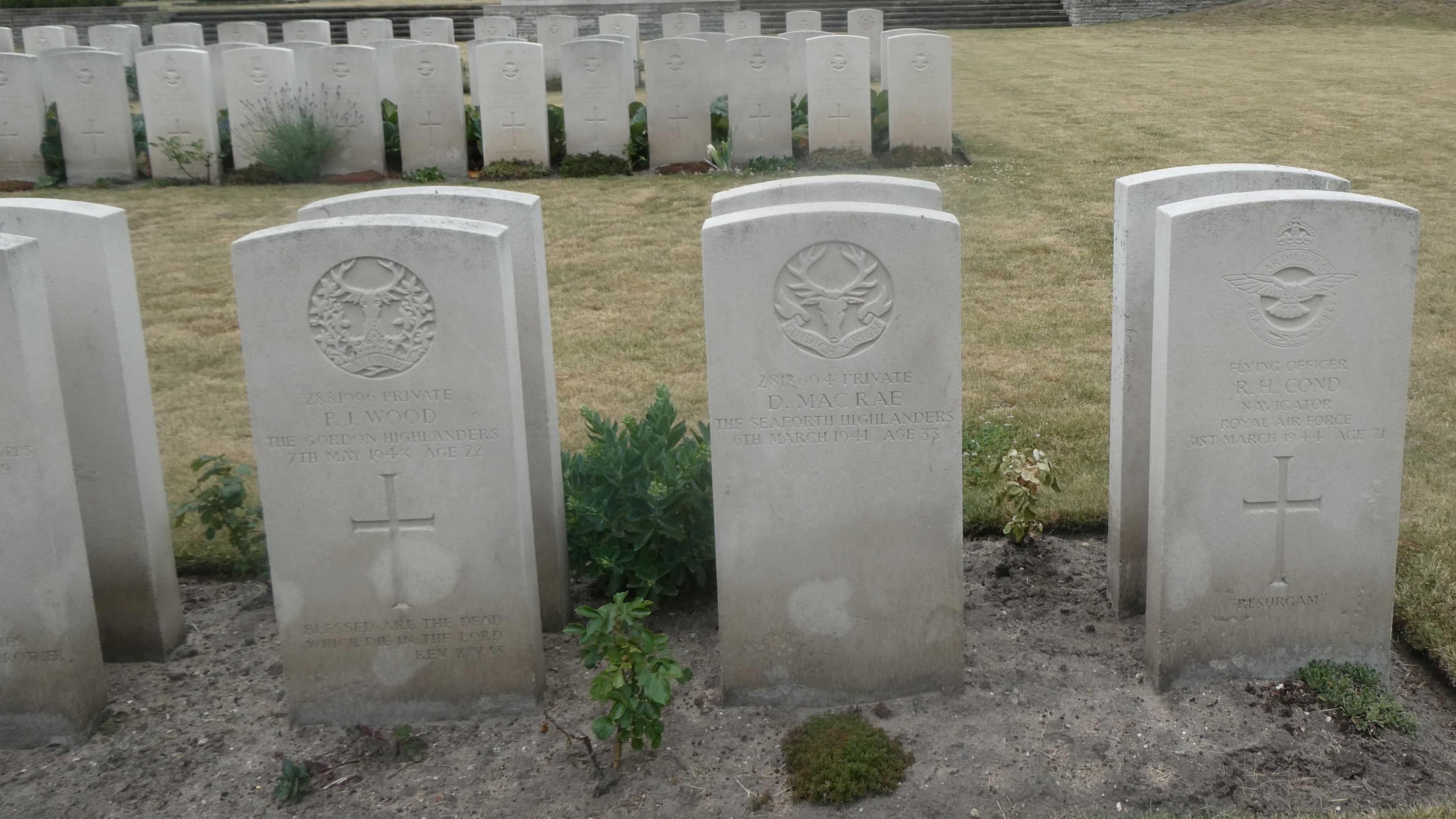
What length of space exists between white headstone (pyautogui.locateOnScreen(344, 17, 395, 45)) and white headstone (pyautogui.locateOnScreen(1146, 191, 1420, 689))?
19353 mm

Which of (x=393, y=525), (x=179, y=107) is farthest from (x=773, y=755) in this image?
(x=179, y=107)

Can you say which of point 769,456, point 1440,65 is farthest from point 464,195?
point 1440,65

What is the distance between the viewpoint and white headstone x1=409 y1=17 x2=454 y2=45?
21797 mm

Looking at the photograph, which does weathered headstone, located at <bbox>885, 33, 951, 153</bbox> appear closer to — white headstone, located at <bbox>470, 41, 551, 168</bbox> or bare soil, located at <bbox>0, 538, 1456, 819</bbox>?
white headstone, located at <bbox>470, 41, 551, 168</bbox>

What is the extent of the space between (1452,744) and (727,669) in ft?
7.75

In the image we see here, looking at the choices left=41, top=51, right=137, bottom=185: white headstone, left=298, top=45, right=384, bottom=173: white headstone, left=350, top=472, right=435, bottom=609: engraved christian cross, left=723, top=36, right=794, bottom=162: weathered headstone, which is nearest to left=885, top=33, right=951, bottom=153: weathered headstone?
left=723, top=36, right=794, bottom=162: weathered headstone

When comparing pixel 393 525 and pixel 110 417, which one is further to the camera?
pixel 110 417

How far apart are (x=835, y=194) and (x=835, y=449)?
0.98 metres

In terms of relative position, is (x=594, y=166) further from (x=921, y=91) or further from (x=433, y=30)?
(x=433, y=30)

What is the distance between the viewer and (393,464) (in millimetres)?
4219

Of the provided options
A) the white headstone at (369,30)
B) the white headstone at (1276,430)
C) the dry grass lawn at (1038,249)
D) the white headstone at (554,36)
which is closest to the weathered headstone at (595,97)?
the dry grass lawn at (1038,249)

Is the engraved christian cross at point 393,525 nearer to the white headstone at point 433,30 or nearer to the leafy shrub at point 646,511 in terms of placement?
the leafy shrub at point 646,511

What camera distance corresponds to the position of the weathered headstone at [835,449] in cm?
407

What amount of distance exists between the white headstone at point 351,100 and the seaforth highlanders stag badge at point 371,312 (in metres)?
9.69
